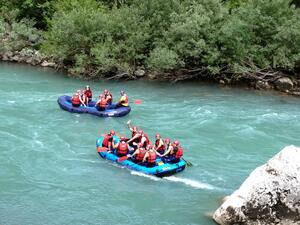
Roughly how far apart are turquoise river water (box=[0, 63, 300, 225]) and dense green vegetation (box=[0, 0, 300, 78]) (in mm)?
1308

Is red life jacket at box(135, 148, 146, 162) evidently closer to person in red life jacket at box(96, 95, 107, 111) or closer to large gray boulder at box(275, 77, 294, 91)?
person in red life jacket at box(96, 95, 107, 111)

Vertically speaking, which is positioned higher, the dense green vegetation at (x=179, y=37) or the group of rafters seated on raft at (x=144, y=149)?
the dense green vegetation at (x=179, y=37)

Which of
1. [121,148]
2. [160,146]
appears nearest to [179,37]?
[160,146]

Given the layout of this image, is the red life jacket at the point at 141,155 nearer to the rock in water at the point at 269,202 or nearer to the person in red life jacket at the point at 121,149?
the person in red life jacket at the point at 121,149

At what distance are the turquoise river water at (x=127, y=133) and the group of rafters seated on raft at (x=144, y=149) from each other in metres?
0.53

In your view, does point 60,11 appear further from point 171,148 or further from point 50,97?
point 171,148

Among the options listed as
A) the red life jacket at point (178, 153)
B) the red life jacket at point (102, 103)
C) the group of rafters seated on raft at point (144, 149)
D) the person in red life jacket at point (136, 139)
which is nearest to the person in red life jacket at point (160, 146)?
the group of rafters seated on raft at point (144, 149)

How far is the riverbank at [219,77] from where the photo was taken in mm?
25500

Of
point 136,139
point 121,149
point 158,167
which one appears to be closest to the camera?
point 158,167

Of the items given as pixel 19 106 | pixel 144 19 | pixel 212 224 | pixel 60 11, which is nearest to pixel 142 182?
pixel 212 224

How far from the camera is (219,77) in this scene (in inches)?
1059

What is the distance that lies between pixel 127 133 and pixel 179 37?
8.97 meters

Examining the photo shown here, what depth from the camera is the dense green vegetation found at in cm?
2556

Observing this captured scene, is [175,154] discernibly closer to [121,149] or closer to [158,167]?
[158,167]
